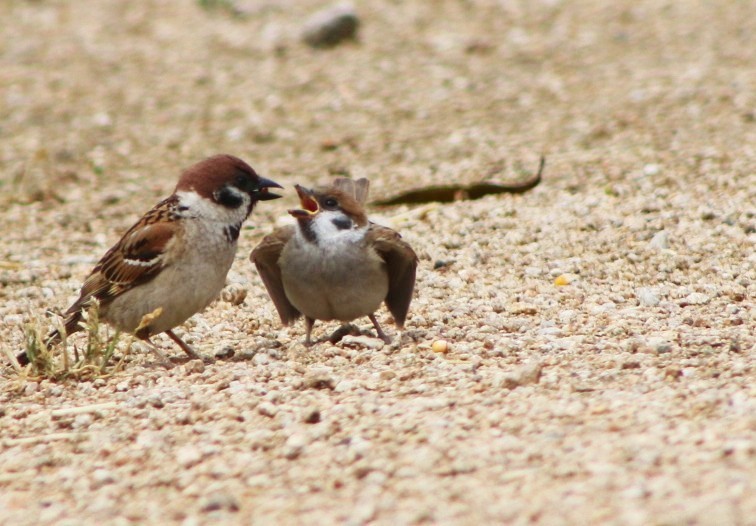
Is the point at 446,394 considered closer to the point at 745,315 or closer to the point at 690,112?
the point at 745,315

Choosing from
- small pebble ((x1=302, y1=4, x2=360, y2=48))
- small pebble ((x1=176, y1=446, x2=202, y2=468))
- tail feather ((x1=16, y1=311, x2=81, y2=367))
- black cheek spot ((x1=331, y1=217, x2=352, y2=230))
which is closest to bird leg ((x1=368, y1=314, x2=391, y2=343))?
black cheek spot ((x1=331, y1=217, x2=352, y2=230))

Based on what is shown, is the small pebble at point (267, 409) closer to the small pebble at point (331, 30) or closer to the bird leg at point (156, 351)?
the bird leg at point (156, 351)

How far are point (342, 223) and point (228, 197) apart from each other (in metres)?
0.65

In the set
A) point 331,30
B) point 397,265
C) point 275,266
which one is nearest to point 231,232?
point 275,266

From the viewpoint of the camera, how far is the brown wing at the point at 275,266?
6.21m

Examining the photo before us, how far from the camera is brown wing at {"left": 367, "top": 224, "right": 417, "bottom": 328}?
6.15 meters

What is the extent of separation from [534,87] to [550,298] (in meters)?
5.74

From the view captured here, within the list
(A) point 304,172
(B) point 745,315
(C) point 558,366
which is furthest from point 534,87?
(C) point 558,366

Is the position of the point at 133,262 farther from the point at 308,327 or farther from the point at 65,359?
the point at 308,327

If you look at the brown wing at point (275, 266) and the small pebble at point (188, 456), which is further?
the brown wing at point (275, 266)

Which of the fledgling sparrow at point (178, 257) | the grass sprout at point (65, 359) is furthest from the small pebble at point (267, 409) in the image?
the fledgling sparrow at point (178, 257)

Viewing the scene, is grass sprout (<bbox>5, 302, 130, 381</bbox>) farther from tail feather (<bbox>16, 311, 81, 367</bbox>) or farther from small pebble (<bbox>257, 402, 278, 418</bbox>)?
small pebble (<bbox>257, 402, 278, 418</bbox>)

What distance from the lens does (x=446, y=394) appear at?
4.94m

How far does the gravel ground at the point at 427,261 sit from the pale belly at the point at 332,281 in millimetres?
209
